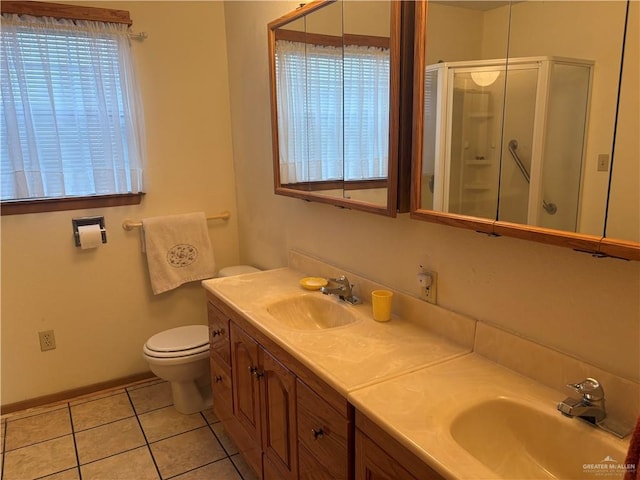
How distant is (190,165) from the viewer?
9.63 feet

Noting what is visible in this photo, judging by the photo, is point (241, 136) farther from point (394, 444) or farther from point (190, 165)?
point (394, 444)

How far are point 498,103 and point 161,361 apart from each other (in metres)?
2.03

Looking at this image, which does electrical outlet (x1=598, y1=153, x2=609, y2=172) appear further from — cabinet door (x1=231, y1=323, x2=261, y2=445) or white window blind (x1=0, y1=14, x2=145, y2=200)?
white window blind (x1=0, y1=14, x2=145, y2=200)

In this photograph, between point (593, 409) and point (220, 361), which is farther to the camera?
point (220, 361)

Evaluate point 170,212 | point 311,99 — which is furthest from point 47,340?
point 311,99

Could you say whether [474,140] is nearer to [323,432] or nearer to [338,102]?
[338,102]

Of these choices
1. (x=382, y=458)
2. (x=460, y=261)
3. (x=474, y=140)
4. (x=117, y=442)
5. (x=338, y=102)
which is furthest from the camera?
(x=117, y=442)

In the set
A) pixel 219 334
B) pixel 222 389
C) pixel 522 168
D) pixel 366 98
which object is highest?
pixel 366 98

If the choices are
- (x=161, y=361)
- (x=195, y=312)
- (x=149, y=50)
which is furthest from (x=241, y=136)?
(x=161, y=361)

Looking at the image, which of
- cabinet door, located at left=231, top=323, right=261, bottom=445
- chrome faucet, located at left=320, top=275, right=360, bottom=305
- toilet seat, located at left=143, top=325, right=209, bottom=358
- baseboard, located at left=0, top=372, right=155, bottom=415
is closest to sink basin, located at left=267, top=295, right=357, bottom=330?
chrome faucet, located at left=320, top=275, right=360, bottom=305

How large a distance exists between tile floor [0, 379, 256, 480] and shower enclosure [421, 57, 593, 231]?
164 centimetres

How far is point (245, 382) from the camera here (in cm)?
197

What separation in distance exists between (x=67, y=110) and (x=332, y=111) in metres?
1.50

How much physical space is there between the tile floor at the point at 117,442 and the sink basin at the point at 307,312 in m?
0.79
